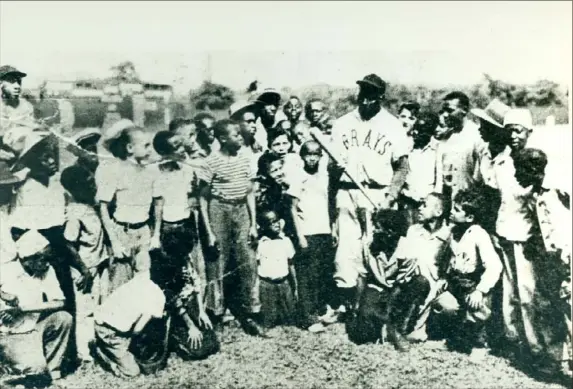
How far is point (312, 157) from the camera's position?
3322 mm

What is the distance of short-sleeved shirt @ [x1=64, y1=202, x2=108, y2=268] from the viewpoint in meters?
3.16

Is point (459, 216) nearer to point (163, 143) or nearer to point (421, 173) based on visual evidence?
point (421, 173)

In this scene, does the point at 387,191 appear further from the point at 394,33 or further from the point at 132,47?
the point at 132,47

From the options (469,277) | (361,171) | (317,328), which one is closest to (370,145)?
(361,171)

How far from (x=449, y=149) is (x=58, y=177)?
7.33ft

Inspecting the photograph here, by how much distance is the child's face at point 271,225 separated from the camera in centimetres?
328

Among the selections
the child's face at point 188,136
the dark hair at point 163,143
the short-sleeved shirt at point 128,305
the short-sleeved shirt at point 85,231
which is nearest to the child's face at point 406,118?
the child's face at point 188,136

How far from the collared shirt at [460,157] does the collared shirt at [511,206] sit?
15 centimetres

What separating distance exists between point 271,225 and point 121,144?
0.95 meters

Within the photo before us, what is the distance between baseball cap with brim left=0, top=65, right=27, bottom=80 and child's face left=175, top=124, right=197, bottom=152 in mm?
903

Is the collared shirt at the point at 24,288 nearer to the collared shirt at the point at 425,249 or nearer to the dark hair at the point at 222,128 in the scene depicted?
the dark hair at the point at 222,128

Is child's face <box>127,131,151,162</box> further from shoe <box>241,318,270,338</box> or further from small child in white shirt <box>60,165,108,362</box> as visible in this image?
shoe <box>241,318,270,338</box>

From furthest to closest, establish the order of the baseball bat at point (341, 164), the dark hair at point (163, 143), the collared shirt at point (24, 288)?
the baseball bat at point (341, 164)
the dark hair at point (163, 143)
the collared shirt at point (24, 288)

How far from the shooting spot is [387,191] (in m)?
3.36
